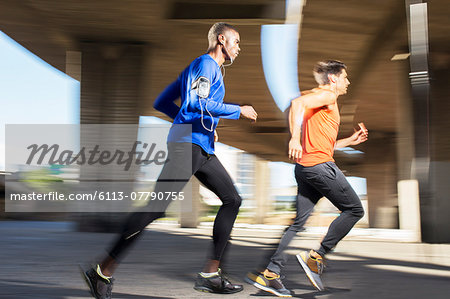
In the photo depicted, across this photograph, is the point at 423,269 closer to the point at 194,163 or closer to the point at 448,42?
the point at 194,163

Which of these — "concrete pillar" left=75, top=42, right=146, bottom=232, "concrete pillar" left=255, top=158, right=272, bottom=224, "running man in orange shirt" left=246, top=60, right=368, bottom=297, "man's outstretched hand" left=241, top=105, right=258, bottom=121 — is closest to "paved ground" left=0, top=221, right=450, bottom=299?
"running man in orange shirt" left=246, top=60, right=368, bottom=297

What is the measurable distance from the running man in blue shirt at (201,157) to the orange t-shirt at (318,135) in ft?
1.62

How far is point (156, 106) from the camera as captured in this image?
3.66 metres

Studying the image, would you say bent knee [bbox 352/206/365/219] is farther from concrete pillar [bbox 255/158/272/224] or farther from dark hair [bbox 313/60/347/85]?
concrete pillar [bbox 255/158/272/224]

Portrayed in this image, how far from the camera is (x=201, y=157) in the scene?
3.30 metres

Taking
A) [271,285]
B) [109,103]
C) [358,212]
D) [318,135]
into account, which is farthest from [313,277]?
[109,103]

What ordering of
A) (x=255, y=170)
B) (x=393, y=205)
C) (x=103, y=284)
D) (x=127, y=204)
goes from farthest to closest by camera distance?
(x=255, y=170) → (x=393, y=205) → (x=127, y=204) → (x=103, y=284)

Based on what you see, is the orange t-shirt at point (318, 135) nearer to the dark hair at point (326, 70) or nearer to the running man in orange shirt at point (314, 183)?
the running man in orange shirt at point (314, 183)

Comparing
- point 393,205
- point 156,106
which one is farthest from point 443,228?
point 393,205

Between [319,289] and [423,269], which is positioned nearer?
[319,289]

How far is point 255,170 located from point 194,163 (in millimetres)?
28690

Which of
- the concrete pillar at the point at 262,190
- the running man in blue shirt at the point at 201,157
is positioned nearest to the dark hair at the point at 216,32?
the running man in blue shirt at the point at 201,157

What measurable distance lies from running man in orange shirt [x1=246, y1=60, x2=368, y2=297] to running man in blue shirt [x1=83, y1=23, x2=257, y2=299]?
1.12 ft

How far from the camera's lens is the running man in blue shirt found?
3.06 metres
